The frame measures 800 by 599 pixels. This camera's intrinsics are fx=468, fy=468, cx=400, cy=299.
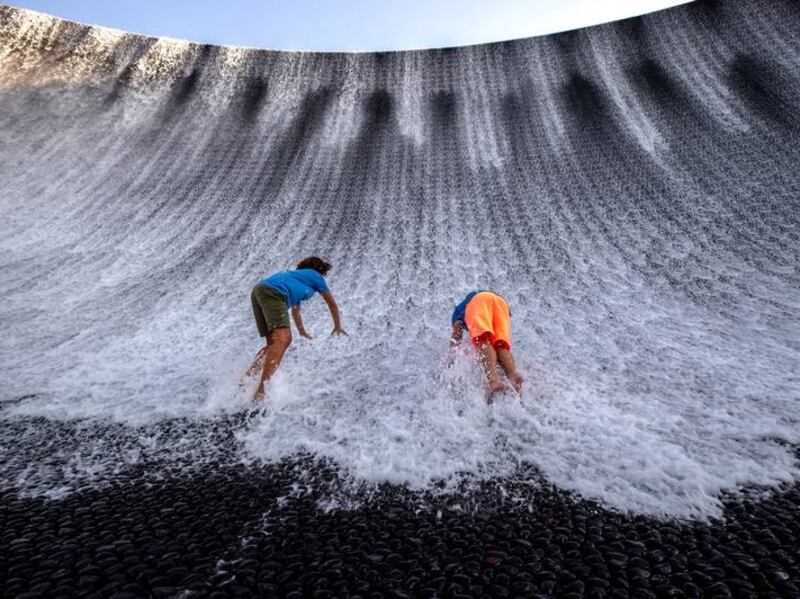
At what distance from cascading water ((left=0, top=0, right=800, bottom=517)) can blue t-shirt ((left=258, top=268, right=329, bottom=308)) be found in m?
0.71

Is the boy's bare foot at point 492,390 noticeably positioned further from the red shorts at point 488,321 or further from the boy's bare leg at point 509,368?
the red shorts at point 488,321

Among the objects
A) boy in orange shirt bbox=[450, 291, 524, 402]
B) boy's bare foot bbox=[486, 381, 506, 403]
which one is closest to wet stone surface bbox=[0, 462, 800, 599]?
boy's bare foot bbox=[486, 381, 506, 403]

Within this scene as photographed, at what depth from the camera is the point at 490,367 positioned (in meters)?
3.15

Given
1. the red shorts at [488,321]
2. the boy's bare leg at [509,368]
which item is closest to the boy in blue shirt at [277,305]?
the red shorts at [488,321]

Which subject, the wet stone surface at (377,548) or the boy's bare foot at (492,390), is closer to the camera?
the wet stone surface at (377,548)

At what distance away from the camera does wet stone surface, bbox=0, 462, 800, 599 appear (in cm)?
157

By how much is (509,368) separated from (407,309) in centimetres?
229

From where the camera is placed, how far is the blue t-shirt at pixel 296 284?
3523mm

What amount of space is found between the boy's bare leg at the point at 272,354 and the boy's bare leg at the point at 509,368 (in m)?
1.55

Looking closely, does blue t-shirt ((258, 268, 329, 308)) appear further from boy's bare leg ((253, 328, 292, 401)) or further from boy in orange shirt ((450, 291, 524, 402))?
boy in orange shirt ((450, 291, 524, 402))

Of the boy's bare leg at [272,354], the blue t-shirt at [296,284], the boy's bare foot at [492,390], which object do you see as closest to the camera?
the boy's bare foot at [492,390]

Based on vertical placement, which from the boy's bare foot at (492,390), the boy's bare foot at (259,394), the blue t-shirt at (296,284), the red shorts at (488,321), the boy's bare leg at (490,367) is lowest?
the boy's bare foot at (259,394)

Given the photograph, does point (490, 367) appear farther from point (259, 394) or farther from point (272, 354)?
point (259, 394)

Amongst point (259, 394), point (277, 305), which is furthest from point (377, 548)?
point (277, 305)
